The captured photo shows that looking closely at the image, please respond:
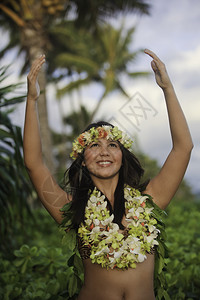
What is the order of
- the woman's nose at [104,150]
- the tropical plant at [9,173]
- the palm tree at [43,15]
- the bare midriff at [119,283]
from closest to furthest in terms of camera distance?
the bare midriff at [119,283] < the woman's nose at [104,150] < the tropical plant at [9,173] < the palm tree at [43,15]

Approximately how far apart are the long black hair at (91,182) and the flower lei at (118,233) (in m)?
0.04

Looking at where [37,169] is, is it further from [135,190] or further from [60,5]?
[60,5]

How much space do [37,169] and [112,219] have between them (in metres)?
0.49

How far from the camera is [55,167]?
993 centimetres

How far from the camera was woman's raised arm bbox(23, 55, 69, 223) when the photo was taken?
1975 millimetres

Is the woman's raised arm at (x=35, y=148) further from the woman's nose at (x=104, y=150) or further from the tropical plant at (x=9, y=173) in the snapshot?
the tropical plant at (x=9, y=173)

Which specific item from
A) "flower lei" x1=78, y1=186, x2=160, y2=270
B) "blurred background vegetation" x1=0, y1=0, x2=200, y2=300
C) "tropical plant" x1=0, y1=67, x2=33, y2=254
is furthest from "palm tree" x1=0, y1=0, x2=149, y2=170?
"flower lei" x1=78, y1=186, x2=160, y2=270

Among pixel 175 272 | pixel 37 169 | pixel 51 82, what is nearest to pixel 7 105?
pixel 37 169

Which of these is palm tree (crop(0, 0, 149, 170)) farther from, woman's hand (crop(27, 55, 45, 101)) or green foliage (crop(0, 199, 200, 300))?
woman's hand (crop(27, 55, 45, 101))

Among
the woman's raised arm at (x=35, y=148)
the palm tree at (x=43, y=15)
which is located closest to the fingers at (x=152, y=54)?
the woman's raised arm at (x=35, y=148)

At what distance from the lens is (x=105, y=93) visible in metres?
19.1

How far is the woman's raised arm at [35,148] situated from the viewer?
1.97 meters

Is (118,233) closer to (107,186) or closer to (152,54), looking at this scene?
(107,186)

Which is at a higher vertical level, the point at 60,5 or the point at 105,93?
the point at 60,5
